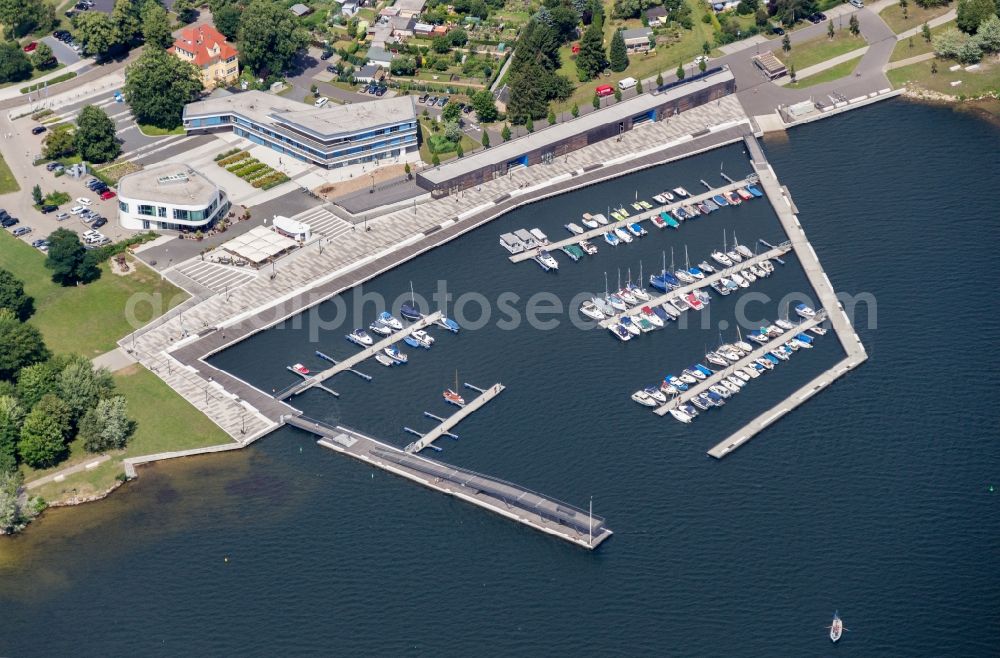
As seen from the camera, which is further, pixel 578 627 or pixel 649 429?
pixel 649 429

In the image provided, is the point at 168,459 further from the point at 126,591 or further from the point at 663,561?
the point at 663,561

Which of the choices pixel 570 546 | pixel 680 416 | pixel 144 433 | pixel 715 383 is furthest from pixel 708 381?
pixel 144 433

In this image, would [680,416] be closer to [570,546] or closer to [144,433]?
[570,546]

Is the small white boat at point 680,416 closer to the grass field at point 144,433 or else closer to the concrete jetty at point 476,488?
the concrete jetty at point 476,488

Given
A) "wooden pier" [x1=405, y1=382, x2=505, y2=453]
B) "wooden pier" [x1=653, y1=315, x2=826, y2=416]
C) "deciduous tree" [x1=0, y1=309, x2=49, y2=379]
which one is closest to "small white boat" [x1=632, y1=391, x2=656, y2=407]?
"wooden pier" [x1=653, y1=315, x2=826, y2=416]

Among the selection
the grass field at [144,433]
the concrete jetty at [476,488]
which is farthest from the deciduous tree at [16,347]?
the concrete jetty at [476,488]

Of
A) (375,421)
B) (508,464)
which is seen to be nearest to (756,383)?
(508,464)
